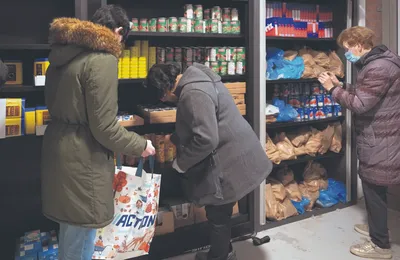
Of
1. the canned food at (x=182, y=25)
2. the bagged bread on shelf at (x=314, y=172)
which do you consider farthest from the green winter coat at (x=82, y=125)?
the bagged bread on shelf at (x=314, y=172)

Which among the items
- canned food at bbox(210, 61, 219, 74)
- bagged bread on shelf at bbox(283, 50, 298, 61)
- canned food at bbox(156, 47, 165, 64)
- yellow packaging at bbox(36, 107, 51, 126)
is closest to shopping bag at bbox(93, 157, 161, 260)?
yellow packaging at bbox(36, 107, 51, 126)

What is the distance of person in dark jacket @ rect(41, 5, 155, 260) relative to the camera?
5.71 feet

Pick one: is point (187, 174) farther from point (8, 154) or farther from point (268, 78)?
point (268, 78)

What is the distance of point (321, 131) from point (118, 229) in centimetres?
239

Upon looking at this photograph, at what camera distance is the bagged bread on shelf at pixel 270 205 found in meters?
3.29

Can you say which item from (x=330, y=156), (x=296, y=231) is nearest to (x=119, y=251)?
(x=296, y=231)

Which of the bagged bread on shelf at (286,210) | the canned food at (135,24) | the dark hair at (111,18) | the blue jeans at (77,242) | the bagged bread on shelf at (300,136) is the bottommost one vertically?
the bagged bread on shelf at (286,210)

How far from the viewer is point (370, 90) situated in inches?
103

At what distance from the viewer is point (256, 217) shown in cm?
319

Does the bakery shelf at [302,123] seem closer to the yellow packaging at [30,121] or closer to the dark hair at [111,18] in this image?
the dark hair at [111,18]

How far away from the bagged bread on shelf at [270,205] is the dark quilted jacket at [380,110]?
0.86 m

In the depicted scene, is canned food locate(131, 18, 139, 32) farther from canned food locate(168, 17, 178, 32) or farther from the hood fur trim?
the hood fur trim

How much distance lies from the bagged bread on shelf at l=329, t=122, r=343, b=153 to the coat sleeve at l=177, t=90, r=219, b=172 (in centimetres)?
198

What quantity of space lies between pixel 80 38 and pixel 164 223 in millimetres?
1542
